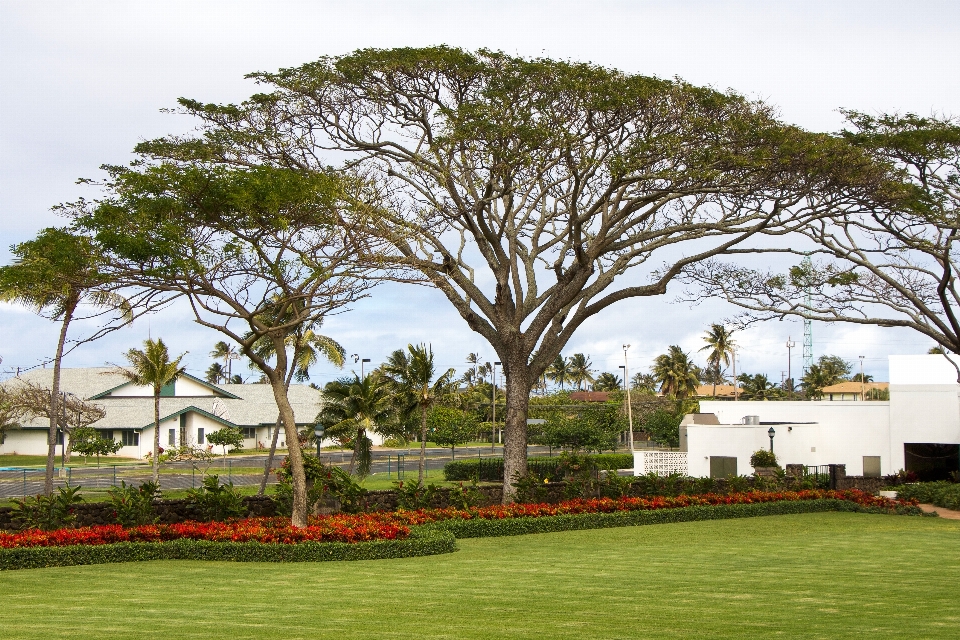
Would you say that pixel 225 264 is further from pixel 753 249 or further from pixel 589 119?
pixel 753 249

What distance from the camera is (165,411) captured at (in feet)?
198

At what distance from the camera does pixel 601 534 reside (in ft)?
67.9

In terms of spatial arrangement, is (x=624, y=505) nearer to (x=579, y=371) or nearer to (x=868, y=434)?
(x=868, y=434)

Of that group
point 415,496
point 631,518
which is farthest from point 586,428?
point 415,496

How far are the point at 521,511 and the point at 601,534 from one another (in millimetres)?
1904

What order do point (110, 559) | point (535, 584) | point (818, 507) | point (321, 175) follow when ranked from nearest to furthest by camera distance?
point (535, 584)
point (110, 559)
point (321, 175)
point (818, 507)

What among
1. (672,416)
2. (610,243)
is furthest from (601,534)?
(672,416)

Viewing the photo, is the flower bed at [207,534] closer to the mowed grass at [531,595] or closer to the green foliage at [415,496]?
the mowed grass at [531,595]

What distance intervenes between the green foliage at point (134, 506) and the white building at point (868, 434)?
2293 cm

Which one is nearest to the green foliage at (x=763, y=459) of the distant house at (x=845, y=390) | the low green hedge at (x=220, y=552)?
the low green hedge at (x=220, y=552)

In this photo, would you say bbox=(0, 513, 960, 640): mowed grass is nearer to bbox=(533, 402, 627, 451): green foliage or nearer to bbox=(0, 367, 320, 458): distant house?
bbox=(533, 402, 627, 451): green foliage

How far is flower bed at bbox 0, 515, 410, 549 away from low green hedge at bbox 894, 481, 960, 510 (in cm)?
1764

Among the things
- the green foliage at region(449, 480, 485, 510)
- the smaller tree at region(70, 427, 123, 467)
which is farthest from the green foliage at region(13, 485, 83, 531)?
the smaller tree at region(70, 427, 123, 467)

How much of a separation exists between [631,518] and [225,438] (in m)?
39.2
